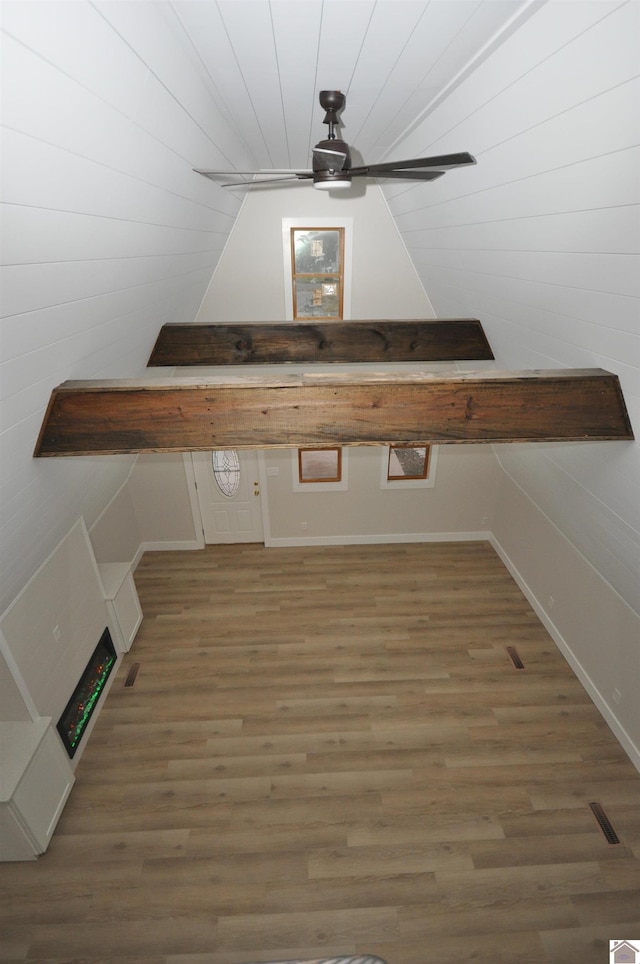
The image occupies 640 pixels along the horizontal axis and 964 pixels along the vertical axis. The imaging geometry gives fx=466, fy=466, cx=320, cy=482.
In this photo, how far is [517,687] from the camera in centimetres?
402

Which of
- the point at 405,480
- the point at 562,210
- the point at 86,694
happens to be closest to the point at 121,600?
the point at 86,694

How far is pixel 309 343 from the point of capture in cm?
360

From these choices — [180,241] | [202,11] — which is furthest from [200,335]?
[202,11]

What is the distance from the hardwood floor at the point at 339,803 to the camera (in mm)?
2645

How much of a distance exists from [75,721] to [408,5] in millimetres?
4326

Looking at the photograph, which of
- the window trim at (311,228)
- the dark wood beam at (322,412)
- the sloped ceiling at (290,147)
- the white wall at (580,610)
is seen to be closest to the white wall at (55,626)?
the sloped ceiling at (290,147)

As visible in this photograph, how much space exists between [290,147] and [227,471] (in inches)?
139

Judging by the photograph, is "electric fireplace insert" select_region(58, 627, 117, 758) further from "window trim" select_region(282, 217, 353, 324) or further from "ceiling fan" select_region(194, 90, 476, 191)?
"ceiling fan" select_region(194, 90, 476, 191)

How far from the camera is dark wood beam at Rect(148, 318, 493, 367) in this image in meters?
3.42

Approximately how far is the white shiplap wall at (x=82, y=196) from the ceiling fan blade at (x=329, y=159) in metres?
0.44

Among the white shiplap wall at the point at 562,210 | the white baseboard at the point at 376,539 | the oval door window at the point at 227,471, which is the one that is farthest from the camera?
the white baseboard at the point at 376,539

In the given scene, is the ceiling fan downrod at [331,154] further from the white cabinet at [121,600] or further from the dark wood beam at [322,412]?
the white cabinet at [121,600]

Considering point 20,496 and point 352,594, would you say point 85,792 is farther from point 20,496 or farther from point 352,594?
point 352,594

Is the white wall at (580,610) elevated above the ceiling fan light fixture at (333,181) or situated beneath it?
situated beneath
